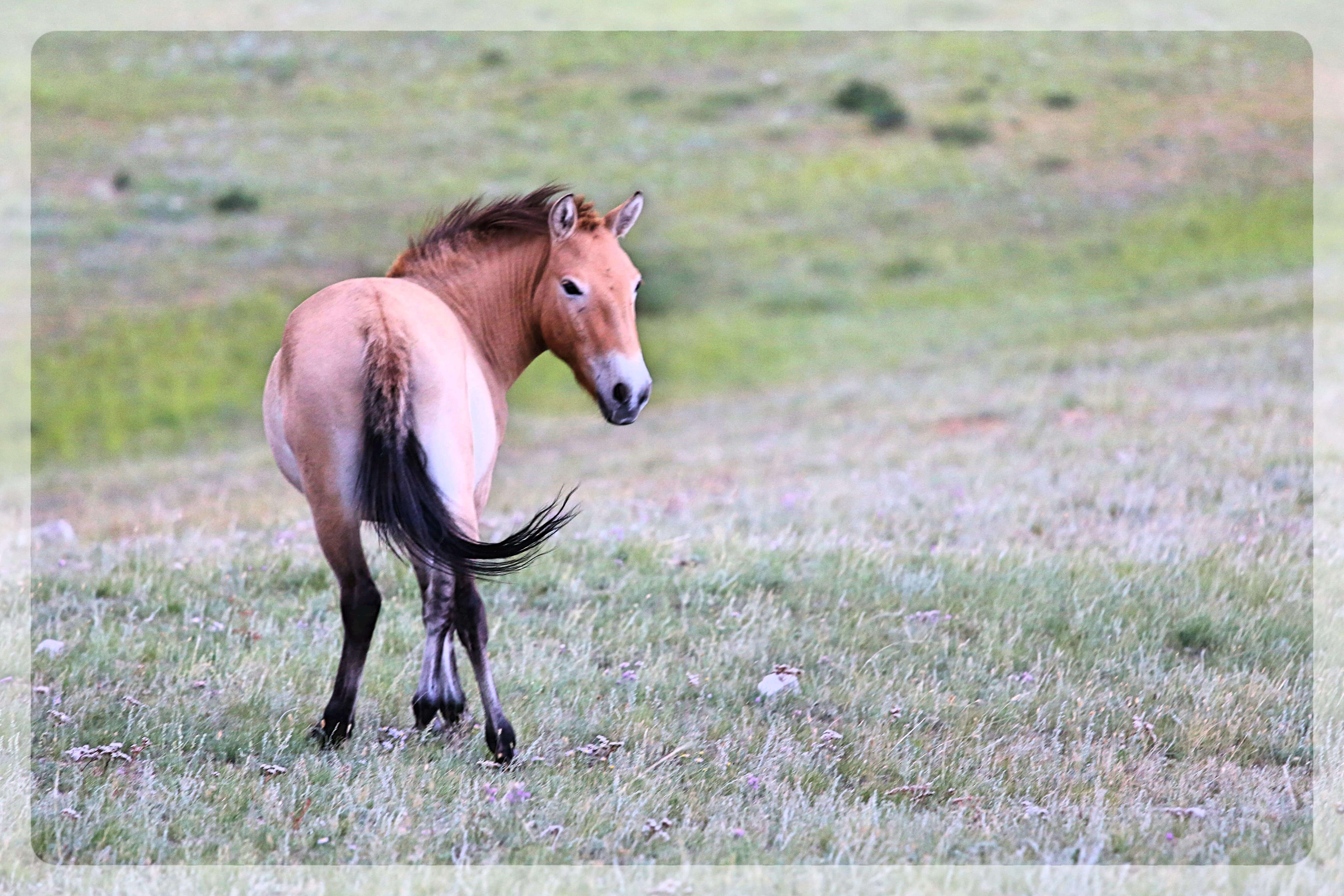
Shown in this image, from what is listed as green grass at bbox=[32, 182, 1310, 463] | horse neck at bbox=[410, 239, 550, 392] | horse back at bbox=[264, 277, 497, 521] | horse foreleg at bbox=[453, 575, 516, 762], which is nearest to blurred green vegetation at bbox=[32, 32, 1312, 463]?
green grass at bbox=[32, 182, 1310, 463]

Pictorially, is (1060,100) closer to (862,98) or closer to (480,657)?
(862,98)

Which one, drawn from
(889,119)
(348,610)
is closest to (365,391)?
(348,610)

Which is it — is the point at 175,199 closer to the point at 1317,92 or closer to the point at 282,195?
the point at 282,195

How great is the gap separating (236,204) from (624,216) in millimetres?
26831

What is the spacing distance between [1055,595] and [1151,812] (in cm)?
254

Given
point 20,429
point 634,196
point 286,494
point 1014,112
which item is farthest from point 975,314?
point 634,196

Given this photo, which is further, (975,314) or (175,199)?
(175,199)

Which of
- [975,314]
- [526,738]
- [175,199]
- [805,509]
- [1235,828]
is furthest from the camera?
[175,199]

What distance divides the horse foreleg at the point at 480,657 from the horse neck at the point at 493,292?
116cm

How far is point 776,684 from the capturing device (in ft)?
18.7

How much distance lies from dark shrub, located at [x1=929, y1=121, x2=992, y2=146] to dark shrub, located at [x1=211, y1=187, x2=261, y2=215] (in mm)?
18958

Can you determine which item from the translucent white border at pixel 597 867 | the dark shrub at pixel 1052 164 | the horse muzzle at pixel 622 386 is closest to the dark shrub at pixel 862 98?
the dark shrub at pixel 1052 164

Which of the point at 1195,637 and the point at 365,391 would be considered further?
the point at 1195,637

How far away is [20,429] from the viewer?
20578 millimetres
